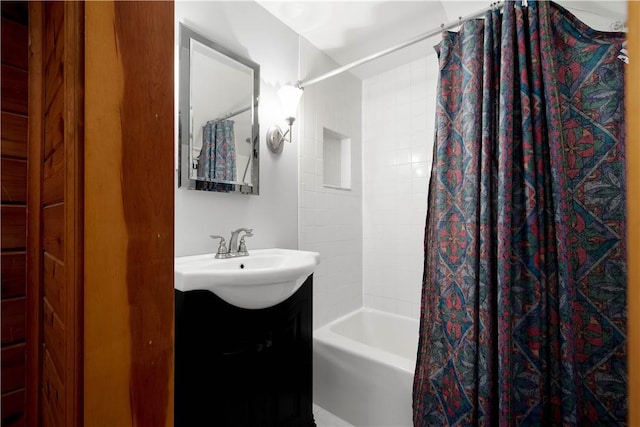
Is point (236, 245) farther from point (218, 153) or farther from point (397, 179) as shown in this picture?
point (397, 179)

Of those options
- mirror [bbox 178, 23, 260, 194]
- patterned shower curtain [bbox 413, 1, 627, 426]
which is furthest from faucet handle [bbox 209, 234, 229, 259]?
patterned shower curtain [bbox 413, 1, 627, 426]

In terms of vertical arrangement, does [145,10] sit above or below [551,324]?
above

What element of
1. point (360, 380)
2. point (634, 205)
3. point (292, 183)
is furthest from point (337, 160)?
point (634, 205)

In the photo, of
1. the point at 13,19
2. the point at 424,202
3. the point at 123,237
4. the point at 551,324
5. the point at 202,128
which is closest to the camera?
the point at 123,237

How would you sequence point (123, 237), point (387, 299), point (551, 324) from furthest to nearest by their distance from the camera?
point (387, 299) → point (551, 324) → point (123, 237)

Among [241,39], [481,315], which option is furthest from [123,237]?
[241,39]

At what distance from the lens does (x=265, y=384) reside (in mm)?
1158

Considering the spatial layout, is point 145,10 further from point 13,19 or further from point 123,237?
point 13,19

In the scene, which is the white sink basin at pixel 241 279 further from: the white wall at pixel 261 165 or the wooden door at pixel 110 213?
the wooden door at pixel 110 213

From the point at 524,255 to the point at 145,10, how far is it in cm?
126

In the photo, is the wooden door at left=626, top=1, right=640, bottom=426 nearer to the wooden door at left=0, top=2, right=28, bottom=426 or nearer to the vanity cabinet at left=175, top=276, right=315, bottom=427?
the vanity cabinet at left=175, top=276, right=315, bottom=427

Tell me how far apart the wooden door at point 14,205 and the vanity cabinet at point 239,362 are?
1.21 feet

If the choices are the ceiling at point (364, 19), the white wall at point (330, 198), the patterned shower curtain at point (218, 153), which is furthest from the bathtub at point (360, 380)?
the ceiling at point (364, 19)

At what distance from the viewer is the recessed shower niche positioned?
2.27 m
